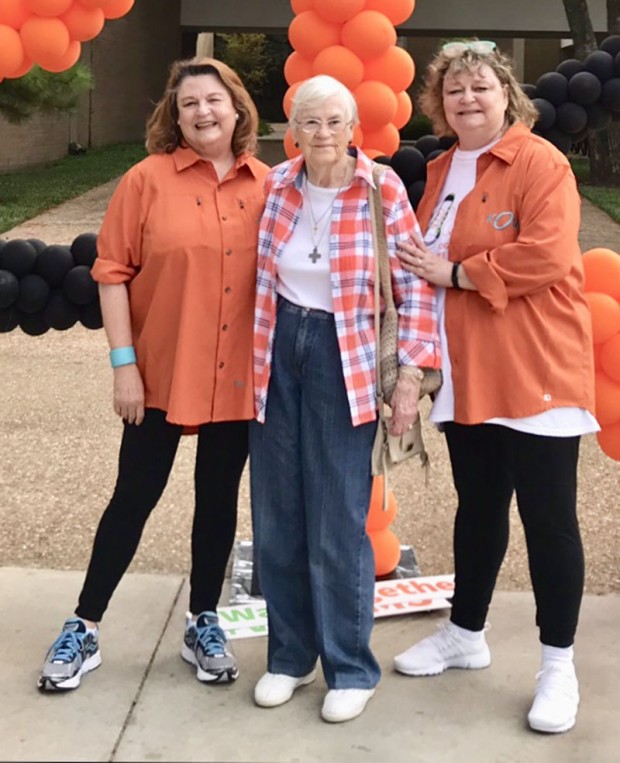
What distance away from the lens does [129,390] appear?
2816mm

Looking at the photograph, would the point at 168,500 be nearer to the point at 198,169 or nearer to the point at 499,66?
the point at 198,169

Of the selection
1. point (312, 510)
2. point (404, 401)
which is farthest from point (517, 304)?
point (312, 510)

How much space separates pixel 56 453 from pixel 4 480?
43 centimetres

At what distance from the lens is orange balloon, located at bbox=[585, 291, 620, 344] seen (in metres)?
3.14

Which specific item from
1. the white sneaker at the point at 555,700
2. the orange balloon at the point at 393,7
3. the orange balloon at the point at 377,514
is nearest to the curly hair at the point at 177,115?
the orange balloon at the point at 393,7

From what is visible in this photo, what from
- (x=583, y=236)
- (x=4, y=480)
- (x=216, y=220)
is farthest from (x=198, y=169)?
(x=583, y=236)

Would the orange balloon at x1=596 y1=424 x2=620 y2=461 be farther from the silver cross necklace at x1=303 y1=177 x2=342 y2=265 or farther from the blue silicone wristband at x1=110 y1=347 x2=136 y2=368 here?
the blue silicone wristband at x1=110 y1=347 x2=136 y2=368

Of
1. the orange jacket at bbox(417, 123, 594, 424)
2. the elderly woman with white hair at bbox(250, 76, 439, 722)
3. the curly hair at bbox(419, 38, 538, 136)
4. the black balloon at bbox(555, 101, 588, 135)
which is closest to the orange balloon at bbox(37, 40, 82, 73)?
the elderly woman with white hair at bbox(250, 76, 439, 722)

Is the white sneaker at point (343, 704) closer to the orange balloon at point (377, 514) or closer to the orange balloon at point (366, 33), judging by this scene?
the orange balloon at point (377, 514)

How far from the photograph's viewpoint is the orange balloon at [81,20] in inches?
132

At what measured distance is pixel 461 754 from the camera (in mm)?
2672

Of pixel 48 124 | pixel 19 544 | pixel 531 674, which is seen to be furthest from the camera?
pixel 48 124

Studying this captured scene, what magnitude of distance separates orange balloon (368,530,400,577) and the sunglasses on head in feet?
5.66

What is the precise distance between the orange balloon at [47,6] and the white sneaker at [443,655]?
Result: 2329 millimetres
